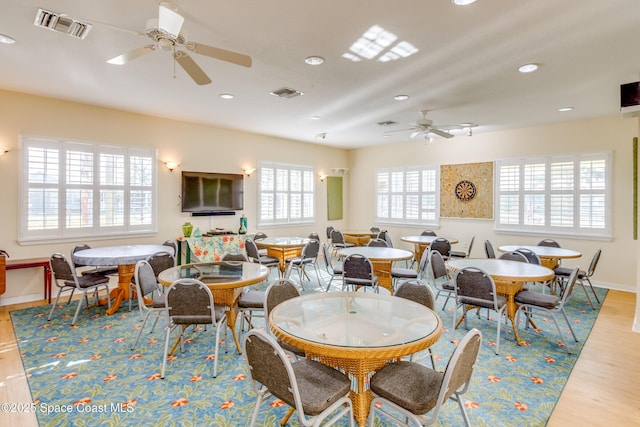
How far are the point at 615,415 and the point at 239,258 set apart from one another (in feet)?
13.1

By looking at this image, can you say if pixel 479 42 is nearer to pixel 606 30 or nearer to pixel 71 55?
pixel 606 30

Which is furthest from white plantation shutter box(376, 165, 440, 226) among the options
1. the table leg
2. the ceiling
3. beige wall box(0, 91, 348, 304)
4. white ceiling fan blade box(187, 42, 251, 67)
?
white ceiling fan blade box(187, 42, 251, 67)

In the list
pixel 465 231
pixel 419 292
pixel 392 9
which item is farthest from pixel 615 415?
pixel 465 231

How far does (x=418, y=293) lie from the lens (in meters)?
2.83

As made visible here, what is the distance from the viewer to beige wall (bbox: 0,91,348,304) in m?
4.91

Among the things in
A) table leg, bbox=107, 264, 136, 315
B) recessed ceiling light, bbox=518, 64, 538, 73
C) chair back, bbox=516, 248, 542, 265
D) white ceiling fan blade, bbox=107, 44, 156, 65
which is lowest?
table leg, bbox=107, 264, 136, 315

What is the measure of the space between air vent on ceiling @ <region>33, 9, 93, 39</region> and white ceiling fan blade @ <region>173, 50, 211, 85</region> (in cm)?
83

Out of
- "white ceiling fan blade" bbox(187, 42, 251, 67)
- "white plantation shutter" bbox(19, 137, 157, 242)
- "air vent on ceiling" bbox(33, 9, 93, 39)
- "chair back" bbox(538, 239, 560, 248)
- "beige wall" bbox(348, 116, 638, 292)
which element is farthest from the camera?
"chair back" bbox(538, 239, 560, 248)

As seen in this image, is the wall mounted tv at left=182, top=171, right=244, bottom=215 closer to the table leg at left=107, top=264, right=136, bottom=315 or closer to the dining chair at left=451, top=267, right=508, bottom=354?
the table leg at left=107, top=264, right=136, bottom=315

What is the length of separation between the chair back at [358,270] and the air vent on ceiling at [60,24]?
3722mm

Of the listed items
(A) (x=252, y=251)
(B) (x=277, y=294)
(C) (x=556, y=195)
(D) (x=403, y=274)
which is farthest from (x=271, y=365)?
(C) (x=556, y=195)

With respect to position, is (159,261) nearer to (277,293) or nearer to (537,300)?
(277,293)

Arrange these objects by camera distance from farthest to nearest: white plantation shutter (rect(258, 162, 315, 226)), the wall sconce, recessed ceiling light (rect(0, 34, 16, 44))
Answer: white plantation shutter (rect(258, 162, 315, 226)), the wall sconce, recessed ceiling light (rect(0, 34, 16, 44))

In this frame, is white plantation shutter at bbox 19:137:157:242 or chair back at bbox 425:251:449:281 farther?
white plantation shutter at bbox 19:137:157:242
